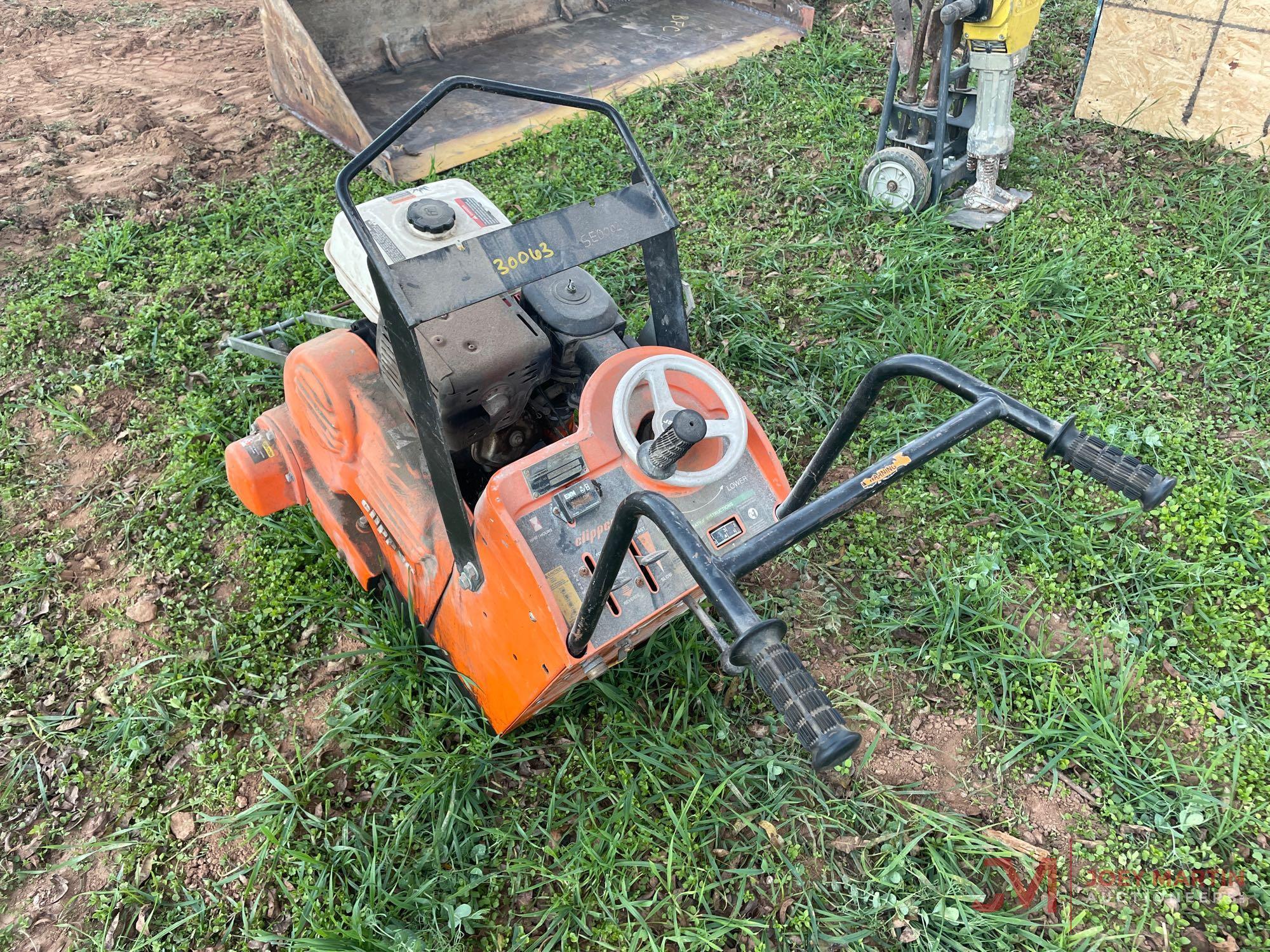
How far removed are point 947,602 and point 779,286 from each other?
1.89 meters

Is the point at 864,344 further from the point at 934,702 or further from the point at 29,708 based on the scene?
the point at 29,708

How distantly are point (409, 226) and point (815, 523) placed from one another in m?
1.60

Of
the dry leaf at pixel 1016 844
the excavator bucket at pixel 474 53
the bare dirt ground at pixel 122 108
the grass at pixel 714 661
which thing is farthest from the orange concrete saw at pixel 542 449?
the bare dirt ground at pixel 122 108

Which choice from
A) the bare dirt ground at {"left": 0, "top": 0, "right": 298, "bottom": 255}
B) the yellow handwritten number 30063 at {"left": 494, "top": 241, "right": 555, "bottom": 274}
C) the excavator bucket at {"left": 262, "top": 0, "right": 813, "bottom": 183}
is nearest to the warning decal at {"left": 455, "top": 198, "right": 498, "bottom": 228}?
the yellow handwritten number 30063 at {"left": 494, "top": 241, "right": 555, "bottom": 274}

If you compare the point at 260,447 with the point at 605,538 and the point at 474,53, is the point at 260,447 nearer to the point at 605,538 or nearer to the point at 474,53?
the point at 605,538

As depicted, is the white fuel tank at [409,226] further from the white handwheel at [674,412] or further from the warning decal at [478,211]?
the white handwheel at [674,412]

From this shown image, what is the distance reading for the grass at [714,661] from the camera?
226 centimetres

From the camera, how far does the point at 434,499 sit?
2.41m

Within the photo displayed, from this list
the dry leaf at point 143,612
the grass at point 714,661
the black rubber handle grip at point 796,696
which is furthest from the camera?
the dry leaf at point 143,612

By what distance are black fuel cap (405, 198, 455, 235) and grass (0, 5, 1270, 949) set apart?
1252 millimetres

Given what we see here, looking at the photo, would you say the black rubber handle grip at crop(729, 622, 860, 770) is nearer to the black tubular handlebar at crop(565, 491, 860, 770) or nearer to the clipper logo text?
the black tubular handlebar at crop(565, 491, 860, 770)

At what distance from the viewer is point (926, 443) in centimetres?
162

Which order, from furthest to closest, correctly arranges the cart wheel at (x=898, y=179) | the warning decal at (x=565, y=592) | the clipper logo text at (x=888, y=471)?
1. the cart wheel at (x=898, y=179)
2. the warning decal at (x=565, y=592)
3. the clipper logo text at (x=888, y=471)

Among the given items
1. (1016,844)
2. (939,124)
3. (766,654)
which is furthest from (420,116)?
(939,124)
